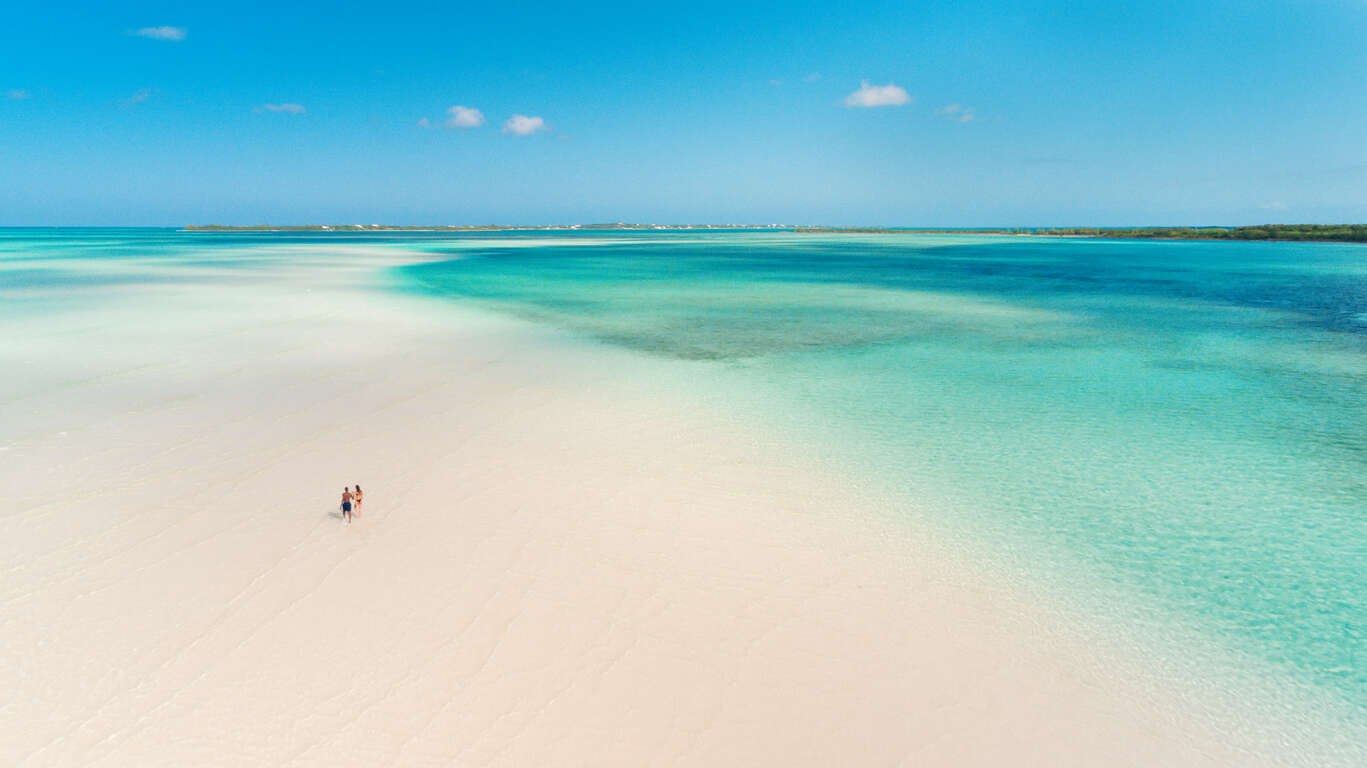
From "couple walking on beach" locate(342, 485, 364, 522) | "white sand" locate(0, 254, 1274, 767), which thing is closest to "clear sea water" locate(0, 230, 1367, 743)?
"white sand" locate(0, 254, 1274, 767)

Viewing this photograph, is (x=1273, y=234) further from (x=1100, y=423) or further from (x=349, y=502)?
(x=349, y=502)

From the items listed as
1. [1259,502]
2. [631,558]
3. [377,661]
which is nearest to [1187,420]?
[1259,502]

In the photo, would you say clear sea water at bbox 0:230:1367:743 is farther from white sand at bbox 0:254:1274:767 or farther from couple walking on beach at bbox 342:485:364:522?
couple walking on beach at bbox 342:485:364:522

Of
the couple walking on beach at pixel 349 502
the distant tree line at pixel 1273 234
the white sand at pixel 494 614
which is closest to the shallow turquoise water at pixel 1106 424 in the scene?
the white sand at pixel 494 614

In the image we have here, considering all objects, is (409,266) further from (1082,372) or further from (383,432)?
(1082,372)

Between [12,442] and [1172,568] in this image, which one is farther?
[12,442]
